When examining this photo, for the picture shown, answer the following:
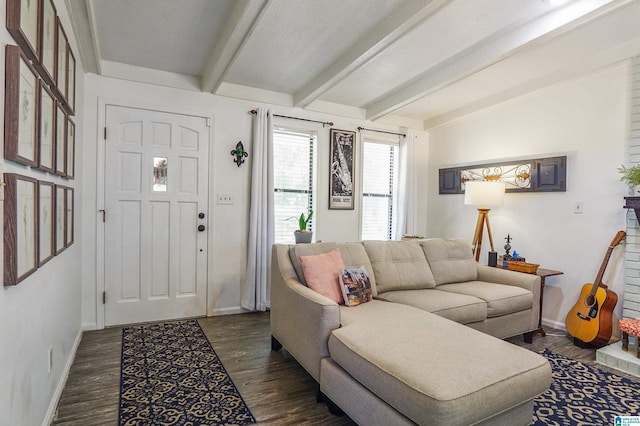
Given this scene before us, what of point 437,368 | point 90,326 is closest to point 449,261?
point 437,368

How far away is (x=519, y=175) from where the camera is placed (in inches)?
152

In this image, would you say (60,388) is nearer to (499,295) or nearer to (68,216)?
(68,216)

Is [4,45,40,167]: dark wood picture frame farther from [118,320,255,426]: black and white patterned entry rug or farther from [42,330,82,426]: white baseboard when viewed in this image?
[118,320,255,426]: black and white patterned entry rug

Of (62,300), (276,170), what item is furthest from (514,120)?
(62,300)

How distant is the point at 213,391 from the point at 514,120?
13.3 feet

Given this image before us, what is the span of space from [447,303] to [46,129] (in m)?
2.75

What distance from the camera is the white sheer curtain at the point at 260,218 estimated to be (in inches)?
150

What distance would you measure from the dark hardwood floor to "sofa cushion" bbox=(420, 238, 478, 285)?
722mm

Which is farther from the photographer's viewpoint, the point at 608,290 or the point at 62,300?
the point at 608,290

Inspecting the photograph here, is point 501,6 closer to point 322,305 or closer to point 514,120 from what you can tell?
point 514,120

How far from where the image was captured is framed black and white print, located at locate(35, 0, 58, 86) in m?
1.58

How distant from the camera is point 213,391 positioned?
2199 mm

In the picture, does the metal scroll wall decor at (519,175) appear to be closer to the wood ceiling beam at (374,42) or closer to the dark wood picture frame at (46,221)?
the wood ceiling beam at (374,42)

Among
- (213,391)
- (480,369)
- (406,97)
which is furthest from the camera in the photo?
(406,97)
